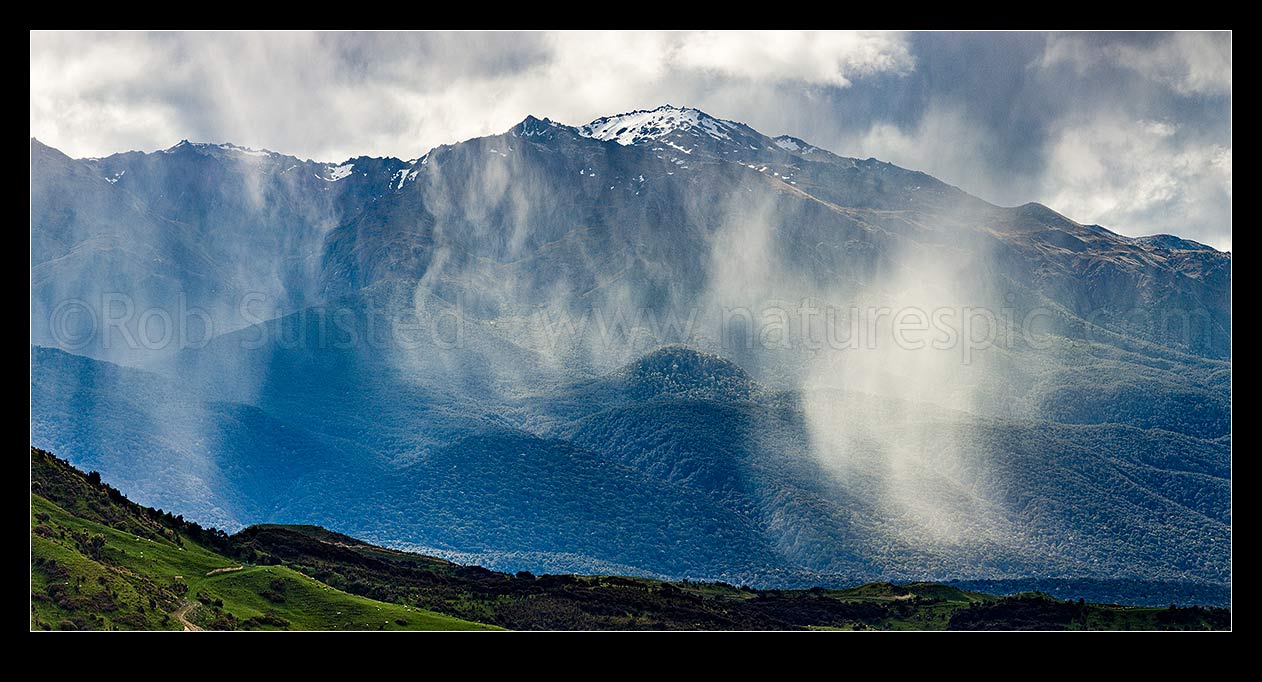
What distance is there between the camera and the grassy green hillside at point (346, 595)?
3590 inches

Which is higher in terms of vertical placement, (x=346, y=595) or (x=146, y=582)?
(x=146, y=582)

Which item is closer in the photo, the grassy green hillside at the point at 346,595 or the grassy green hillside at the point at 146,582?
the grassy green hillside at the point at 146,582

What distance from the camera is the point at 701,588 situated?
166500 mm

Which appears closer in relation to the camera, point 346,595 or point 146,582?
point 146,582

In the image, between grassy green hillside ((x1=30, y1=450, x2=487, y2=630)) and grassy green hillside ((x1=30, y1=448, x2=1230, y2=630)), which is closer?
grassy green hillside ((x1=30, y1=450, x2=487, y2=630))

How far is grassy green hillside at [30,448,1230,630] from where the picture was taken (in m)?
91.2

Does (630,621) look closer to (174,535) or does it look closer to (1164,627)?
(174,535)

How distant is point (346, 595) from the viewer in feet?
359

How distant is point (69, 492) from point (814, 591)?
3687 inches
